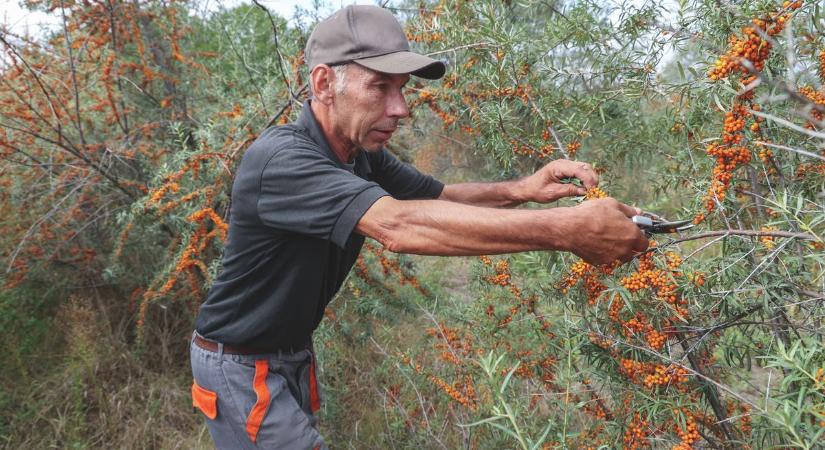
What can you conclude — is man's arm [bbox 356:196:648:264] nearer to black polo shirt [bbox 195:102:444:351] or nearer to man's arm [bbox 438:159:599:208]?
black polo shirt [bbox 195:102:444:351]

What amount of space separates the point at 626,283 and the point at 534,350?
137cm

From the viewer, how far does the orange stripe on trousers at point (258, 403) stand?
1937 mm

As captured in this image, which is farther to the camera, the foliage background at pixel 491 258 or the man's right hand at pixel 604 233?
the foliage background at pixel 491 258

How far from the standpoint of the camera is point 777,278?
1.41 m

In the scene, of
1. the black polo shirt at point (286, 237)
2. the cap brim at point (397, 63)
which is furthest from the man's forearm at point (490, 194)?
the cap brim at point (397, 63)

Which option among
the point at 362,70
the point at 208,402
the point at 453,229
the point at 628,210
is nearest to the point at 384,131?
the point at 362,70

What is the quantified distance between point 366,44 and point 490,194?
0.94 m

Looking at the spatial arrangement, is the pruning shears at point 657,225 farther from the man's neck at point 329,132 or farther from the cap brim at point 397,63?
the man's neck at point 329,132

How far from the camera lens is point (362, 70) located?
5.87ft

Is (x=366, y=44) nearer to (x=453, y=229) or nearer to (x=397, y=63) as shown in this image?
(x=397, y=63)

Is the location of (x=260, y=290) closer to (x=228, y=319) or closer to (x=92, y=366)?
(x=228, y=319)

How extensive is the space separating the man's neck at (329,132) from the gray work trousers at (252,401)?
32.9 inches

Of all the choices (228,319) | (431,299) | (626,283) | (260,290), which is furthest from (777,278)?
(431,299)

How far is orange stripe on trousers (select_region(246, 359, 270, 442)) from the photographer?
1.94 m
